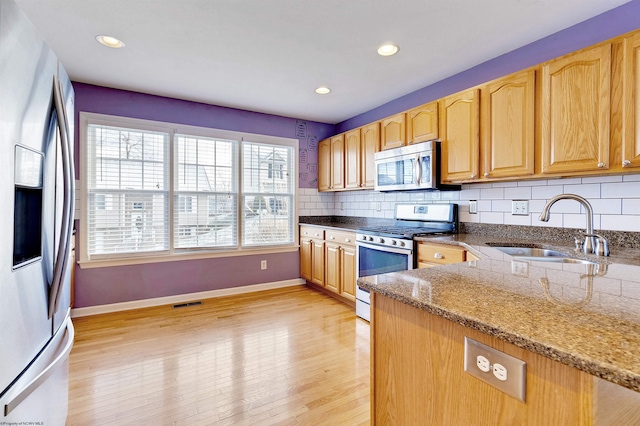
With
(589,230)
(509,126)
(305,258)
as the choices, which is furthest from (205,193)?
(589,230)

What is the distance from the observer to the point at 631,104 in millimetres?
1694

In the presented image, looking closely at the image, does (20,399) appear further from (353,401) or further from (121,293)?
(121,293)

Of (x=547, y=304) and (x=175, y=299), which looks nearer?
(x=547, y=304)

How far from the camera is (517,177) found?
2.25 metres

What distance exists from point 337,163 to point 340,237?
3.76 ft

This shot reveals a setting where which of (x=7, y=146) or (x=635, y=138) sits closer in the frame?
(x=7, y=146)

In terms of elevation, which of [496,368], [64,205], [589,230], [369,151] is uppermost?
[369,151]

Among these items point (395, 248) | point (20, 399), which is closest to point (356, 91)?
point (395, 248)

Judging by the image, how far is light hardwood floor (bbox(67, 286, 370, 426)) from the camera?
174cm

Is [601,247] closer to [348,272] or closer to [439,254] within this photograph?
[439,254]

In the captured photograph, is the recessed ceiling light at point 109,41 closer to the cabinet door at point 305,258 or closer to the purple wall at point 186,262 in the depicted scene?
the purple wall at point 186,262

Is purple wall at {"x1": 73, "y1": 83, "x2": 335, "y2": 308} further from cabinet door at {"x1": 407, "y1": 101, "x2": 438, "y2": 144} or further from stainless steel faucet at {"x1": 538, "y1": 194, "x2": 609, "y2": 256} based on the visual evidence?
stainless steel faucet at {"x1": 538, "y1": 194, "x2": 609, "y2": 256}

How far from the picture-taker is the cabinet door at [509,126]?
7.06ft

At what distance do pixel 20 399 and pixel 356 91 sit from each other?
3.40m
